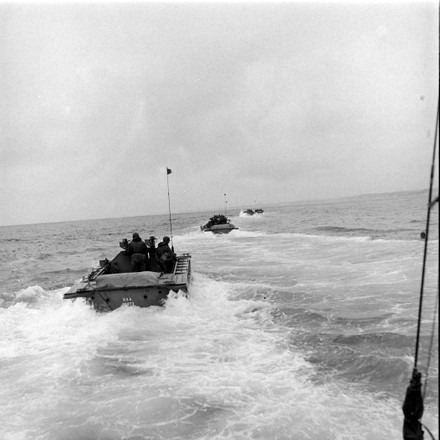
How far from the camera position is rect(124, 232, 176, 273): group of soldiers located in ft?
39.1

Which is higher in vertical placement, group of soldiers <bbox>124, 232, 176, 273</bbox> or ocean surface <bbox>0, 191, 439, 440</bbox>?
group of soldiers <bbox>124, 232, 176, 273</bbox>

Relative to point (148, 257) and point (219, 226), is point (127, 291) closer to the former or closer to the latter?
point (148, 257)

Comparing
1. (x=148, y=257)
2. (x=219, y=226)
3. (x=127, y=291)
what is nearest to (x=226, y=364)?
(x=127, y=291)

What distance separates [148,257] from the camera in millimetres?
13000

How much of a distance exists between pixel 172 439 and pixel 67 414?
187 centimetres

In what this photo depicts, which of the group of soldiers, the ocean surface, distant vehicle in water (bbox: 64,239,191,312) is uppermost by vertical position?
the group of soldiers

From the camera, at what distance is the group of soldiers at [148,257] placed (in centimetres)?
1191

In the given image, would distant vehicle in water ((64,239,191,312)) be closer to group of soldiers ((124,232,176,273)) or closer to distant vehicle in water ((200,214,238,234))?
group of soldiers ((124,232,176,273))

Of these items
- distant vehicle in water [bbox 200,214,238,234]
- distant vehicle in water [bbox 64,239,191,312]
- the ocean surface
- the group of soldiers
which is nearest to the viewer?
the ocean surface

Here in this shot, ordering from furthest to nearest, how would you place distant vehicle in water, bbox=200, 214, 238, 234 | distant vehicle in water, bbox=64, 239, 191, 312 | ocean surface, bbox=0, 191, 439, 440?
distant vehicle in water, bbox=200, 214, 238, 234 → distant vehicle in water, bbox=64, 239, 191, 312 → ocean surface, bbox=0, 191, 439, 440

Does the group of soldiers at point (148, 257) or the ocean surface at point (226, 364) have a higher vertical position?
the group of soldiers at point (148, 257)

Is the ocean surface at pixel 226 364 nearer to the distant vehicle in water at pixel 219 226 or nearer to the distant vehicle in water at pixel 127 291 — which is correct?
the distant vehicle in water at pixel 127 291

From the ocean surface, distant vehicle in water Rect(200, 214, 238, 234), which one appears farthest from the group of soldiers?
distant vehicle in water Rect(200, 214, 238, 234)

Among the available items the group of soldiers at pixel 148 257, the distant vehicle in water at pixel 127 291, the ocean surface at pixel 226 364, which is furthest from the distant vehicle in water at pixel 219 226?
the distant vehicle in water at pixel 127 291
